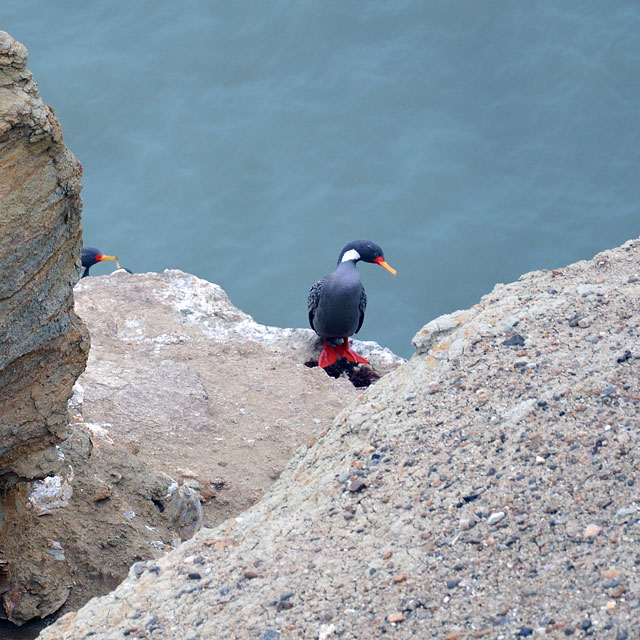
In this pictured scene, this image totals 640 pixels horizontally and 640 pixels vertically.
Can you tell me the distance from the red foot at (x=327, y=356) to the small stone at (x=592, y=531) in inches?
212

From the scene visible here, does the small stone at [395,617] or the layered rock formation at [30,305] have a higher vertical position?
the layered rock formation at [30,305]

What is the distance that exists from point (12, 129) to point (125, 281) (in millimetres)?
5774

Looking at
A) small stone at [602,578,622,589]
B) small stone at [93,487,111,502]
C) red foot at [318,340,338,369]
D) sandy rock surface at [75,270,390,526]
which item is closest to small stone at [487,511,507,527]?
small stone at [602,578,622,589]

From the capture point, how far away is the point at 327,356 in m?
8.85

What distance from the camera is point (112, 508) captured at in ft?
16.4

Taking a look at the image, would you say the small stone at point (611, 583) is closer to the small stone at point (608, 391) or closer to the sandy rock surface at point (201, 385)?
the small stone at point (608, 391)

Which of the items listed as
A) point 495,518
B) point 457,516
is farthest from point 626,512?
point 457,516

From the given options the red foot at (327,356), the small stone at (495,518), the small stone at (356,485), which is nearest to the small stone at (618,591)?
the small stone at (495,518)

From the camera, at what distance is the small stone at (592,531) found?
11.0ft

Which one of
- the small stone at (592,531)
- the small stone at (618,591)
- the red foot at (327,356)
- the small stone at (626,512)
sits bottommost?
the small stone at (618,591)

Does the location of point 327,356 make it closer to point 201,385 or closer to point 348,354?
point 348,354

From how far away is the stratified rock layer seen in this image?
12.3ft

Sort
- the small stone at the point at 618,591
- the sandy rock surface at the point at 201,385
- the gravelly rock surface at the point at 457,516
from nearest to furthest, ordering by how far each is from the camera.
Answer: the small stone at the point at 618,591 < the gravelly rock surface at the point at 457,516 < the sandy rock surface at the point at 201,385

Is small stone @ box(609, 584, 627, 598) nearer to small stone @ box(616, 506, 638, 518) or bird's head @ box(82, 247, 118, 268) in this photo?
small stone @ box(616, 506, 638, 518)
